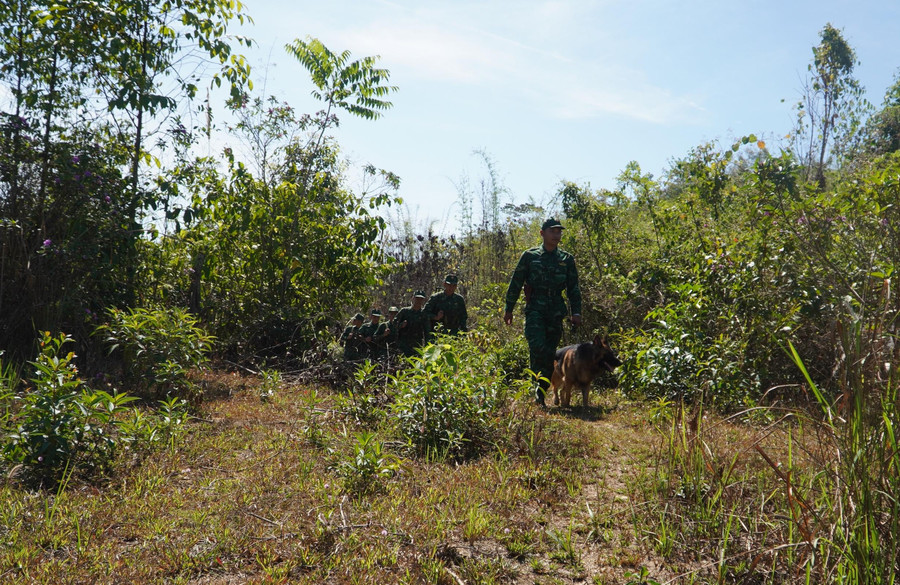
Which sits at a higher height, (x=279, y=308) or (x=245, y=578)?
(x=279, y=308)

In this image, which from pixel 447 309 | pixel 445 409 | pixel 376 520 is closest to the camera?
pixel 376 520

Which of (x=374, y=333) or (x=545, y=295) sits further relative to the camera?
(x=374, y=333)

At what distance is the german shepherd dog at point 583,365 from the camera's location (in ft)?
21.7

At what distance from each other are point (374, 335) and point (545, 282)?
3.30 m

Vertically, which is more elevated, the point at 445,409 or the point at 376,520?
the point at 445,409

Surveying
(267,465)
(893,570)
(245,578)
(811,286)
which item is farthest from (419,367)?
(811,286)

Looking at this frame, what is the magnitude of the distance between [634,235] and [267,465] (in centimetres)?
730

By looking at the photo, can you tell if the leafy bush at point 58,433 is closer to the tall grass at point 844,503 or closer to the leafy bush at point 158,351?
the leafy bush at point 158,351

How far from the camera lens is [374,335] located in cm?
915

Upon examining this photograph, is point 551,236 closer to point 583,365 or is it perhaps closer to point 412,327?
point 583,365

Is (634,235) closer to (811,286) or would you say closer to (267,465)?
(811,286)

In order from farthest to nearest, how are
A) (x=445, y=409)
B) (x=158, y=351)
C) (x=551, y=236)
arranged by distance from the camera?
(x=551, y=236) → (x=158, y=351) → (x=445, y=409)

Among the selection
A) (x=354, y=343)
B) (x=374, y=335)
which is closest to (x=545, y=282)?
(x=374, y=335)

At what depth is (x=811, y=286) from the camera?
5.85 metres
